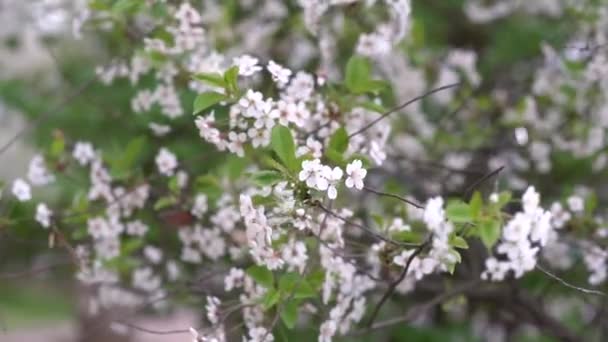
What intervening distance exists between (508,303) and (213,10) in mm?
1179

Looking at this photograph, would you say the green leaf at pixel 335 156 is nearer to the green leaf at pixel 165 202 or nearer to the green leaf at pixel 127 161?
the green leaf at pixel 165 202

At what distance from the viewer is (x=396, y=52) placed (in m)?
2.55

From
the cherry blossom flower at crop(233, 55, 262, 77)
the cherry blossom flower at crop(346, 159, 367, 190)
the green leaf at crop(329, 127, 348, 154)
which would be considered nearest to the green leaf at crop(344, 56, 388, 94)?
the green leaf at crop(329, 127, 348, 154)

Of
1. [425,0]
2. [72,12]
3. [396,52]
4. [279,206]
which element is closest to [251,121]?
[279,206]

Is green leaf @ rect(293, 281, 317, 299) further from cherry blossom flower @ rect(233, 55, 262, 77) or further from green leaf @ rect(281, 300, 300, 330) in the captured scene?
cherry blossom flower @ rect(233, 55, 262, 77)

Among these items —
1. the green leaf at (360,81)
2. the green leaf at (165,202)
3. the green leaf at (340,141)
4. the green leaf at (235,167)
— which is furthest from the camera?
the green leaf at (235,167)

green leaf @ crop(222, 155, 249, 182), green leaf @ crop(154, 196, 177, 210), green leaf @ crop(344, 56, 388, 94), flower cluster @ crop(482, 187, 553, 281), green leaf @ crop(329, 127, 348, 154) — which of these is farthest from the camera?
green leaf @ crop(222, 155, 249, 182)

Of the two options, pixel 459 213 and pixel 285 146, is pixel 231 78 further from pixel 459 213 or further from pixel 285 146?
pixel 459 213

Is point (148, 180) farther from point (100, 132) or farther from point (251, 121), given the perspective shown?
point (100, 132)

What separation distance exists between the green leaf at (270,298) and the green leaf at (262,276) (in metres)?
0.01

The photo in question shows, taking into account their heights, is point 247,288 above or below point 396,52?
below

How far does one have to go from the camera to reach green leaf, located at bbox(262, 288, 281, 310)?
5.31ft

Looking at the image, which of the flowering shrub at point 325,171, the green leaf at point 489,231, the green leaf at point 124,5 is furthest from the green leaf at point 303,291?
the green leaf at point 124,5

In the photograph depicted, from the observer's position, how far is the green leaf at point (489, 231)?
4.73 ft
